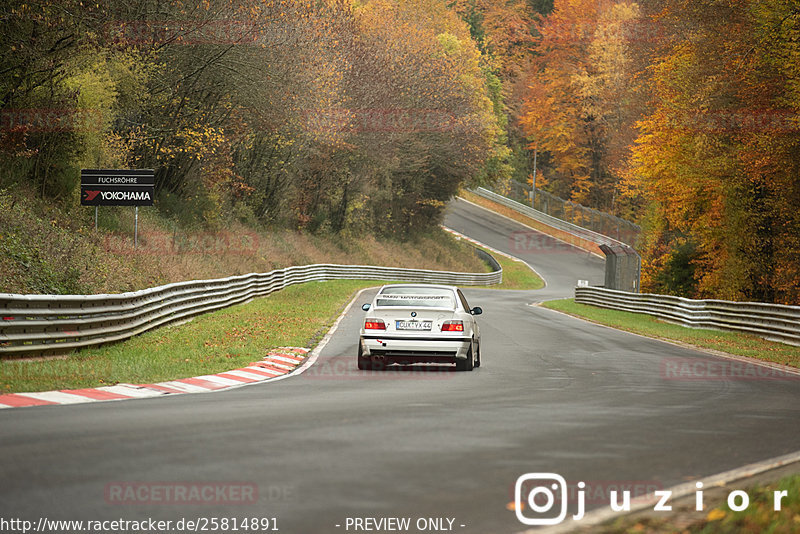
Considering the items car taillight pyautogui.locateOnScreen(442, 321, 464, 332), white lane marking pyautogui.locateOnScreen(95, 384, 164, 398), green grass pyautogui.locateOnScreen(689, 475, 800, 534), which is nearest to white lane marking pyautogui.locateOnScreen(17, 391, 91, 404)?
white lane marking pyautogui.locateOnScreen(95, 384, 164, 398)

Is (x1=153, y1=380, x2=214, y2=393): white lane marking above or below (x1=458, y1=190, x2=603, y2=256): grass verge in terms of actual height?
below

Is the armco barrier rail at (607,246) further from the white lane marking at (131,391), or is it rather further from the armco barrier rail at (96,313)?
the white lane marking at (131,391)

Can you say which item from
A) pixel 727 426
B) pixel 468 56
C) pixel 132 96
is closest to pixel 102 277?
pixel 132 96

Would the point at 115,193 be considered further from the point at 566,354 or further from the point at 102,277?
the point at 566,354

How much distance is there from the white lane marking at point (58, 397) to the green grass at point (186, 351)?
0.33 m

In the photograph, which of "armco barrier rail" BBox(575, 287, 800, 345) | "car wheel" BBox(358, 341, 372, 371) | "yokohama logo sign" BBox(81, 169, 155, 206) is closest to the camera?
"car wheel" BBox(358, 341, 372, 371)

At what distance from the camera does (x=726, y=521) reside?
4.90 meters

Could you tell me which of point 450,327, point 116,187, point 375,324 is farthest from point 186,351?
point 116,187

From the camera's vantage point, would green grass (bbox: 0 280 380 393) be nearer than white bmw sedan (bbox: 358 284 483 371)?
Yes

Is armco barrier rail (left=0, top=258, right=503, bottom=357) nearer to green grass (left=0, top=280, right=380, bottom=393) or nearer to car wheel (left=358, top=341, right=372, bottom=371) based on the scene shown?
green grass (left=0, top=280, right=380, bottom=393)

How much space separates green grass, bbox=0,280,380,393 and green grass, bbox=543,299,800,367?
9836 millimetres

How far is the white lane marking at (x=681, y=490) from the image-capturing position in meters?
5.01

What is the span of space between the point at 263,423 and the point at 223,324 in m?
14.5

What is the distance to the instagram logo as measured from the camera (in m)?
5.35
